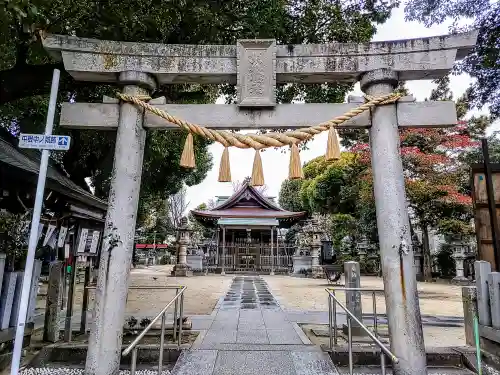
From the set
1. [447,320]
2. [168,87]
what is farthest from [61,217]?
[447,320]

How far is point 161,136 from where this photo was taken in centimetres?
1137

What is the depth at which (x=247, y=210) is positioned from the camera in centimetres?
2398

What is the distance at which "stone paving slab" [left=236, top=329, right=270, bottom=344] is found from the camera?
523 centimetres

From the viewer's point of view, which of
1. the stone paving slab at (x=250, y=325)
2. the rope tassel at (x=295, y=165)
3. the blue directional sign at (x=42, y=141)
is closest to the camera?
the blue directional sign at (x=42, y=141)

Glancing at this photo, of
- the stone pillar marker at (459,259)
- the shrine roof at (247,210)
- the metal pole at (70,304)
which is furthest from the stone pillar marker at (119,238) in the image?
the shrine roof at (247,210)

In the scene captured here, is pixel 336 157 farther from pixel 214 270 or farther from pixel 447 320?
pixel 214 270

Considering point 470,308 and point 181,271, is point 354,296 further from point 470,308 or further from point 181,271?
point 181,271

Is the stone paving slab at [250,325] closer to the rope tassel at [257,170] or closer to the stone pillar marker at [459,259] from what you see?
the rope tassel at [257,170]

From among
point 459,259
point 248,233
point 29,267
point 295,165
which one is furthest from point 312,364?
point 248,233

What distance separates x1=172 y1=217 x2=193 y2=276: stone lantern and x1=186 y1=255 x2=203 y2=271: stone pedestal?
146 cm

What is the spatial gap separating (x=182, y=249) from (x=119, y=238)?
54.5ft

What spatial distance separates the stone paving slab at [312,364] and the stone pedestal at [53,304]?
3446mm

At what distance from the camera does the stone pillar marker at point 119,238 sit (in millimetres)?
3641

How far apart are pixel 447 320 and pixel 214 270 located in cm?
1650
